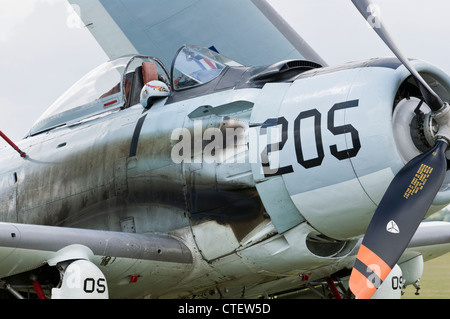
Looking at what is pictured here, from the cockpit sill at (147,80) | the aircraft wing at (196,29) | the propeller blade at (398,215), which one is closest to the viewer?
the propeller blade at (398,215)

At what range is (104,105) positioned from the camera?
23.4 ft

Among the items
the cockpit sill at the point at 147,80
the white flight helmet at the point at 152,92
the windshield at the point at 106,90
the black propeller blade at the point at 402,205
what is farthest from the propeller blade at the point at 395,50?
the windshield at the point at 106,90

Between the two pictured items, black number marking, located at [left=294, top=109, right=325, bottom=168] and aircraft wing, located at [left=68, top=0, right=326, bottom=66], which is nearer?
black number marking, located at [left=294, top=109, right=325, bottom=168]

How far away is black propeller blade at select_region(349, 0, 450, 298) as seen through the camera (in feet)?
16.4

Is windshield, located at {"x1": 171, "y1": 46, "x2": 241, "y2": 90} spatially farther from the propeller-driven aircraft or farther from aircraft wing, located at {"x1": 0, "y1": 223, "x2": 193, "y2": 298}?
aircraft wing, located at {"x1": 0, "y1": 223, "x2": 193, "y2": 298}

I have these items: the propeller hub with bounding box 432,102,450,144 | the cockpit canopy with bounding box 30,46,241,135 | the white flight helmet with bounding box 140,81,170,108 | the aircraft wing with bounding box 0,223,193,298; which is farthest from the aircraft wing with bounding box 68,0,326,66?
the propeller hub with bounding box 432,102,450,144

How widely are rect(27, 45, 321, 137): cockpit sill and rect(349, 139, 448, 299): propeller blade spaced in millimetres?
1384

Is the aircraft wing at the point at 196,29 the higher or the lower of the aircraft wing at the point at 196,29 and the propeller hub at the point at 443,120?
the higher

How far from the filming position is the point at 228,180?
5.79m

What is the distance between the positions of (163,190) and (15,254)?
1.41m

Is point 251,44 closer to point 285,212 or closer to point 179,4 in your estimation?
point 179,4

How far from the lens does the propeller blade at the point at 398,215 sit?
4996mm

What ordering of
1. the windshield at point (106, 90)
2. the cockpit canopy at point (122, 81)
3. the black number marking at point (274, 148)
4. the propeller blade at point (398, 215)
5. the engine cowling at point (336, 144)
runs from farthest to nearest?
the windshield at point (106, 90) → the cockpit canopy at point (122, 81) → the black number marking at point (274, 148) → the engine cowling at point (336, 144) → the propeller blade at point (398, 215)

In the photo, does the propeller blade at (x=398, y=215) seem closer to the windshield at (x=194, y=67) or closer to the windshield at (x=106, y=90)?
the windshield at (x=194, y=67)
